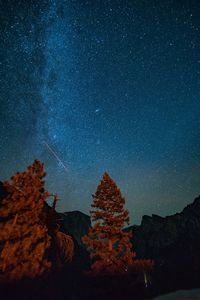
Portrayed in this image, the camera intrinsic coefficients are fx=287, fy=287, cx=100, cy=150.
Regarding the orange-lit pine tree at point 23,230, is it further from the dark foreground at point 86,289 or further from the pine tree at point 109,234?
the pine tree at point 109,234

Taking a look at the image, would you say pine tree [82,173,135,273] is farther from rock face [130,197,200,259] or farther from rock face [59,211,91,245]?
rock face [59,211,91,245]

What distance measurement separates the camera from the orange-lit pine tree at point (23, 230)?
20.4 meters

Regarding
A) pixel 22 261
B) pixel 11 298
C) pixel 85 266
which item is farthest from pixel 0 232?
pixel 85 266

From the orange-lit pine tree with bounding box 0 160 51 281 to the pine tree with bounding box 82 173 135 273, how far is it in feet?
21.1

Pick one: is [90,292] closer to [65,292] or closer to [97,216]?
[65,292]

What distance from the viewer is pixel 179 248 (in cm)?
6662

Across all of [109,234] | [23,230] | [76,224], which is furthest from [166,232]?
[23,230]

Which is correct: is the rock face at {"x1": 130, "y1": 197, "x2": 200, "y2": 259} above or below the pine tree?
above

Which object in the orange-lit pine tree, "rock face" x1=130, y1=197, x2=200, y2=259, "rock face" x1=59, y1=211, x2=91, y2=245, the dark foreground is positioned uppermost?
"rock face" x1=59, y1=211, x2=91, y2=245

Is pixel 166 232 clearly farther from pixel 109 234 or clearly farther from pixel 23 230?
pixel 23 230

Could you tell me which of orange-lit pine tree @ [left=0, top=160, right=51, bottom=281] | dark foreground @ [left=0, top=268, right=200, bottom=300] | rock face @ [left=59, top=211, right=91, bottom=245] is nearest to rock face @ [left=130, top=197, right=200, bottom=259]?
rock face @ [left=59, top=211, right=91, bottom=245]

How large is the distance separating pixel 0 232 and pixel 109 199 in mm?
12091

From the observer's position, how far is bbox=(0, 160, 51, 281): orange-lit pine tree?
2038 cm

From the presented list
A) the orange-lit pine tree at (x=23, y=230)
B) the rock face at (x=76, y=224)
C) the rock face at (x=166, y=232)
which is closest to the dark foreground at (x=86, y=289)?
the orange-lit pine tree at (x=23, y=230)
